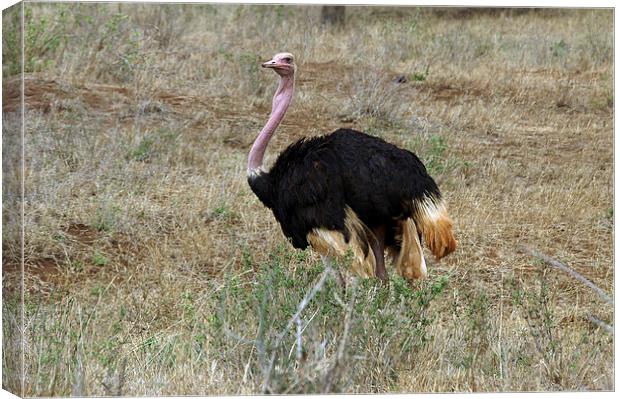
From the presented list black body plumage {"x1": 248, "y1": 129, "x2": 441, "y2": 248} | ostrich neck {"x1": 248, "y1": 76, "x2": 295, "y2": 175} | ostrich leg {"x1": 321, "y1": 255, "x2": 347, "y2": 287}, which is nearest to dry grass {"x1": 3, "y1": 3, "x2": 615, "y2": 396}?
ostrich leg {"x1": 321, "y1": 255, "x2": 347, "y2": 287}

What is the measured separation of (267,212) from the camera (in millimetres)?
8930

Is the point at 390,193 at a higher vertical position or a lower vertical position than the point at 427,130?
higher

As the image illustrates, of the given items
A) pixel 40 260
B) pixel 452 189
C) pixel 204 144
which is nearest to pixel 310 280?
pixel 40 260

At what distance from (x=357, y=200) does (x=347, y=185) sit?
83 mm

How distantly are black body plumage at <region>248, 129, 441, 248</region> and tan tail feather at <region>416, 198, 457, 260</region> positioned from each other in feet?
0.18

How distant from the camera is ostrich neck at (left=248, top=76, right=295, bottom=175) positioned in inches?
283

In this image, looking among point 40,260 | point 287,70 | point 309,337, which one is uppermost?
point 287,70

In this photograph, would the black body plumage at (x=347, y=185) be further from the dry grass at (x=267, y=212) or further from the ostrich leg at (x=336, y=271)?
the dry grass at (x=267, y=212)

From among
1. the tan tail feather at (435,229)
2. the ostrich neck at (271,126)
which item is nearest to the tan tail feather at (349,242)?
the tan tail feather at (435,229)

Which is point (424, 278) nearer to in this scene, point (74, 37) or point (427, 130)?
point (427, 130)

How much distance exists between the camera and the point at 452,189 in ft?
30.9

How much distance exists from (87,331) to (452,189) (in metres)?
3.46

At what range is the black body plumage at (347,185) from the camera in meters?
6.82

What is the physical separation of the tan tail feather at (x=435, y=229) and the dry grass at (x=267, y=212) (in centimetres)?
31
